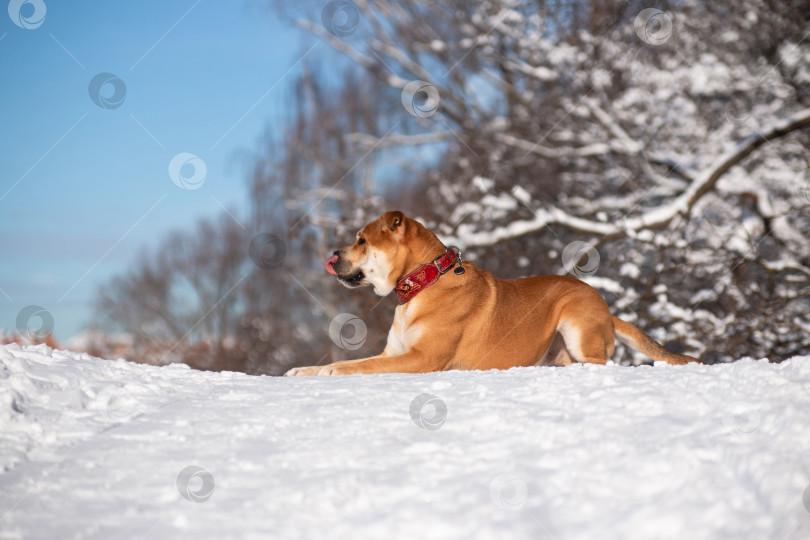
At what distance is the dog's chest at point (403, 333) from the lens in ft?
16.6

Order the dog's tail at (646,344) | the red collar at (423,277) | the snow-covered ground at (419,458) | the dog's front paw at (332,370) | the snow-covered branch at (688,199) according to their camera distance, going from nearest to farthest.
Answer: the snow-covered ground at (419,458)
the dog's front paw at (332,370)
the red collar at (423,277)
the dog's tail at (646,344)
the snow-covered branch at (688,199)

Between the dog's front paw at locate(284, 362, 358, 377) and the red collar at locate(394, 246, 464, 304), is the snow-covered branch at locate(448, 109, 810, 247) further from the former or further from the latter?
the dog's front paw at locate(284, 362, 358, 377)

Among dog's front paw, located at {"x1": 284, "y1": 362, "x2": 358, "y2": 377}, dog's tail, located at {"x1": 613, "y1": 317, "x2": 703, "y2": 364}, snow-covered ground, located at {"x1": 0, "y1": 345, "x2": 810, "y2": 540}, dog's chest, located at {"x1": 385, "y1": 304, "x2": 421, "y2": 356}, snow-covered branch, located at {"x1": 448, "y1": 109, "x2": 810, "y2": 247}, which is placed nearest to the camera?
snow-covered ground, located at {"x1": 0, "y1": 345, "x2": 810, "y2": 540}

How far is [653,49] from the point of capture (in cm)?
1120

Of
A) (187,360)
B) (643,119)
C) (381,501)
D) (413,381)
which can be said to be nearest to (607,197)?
(643,119)

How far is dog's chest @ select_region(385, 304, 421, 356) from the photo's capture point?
16.6 feet

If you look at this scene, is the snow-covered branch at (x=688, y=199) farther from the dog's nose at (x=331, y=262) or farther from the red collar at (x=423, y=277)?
the dog's nose at (x=331, y=262)

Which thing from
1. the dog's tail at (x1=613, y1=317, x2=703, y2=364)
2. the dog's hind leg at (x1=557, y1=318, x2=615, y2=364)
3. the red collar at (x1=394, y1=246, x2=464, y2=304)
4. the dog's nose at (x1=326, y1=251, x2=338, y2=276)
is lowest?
the dog's tail at (x1=613, y1=317, x2=703, y2=364)

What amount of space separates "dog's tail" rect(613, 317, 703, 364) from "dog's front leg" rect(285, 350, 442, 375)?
1.69 meters

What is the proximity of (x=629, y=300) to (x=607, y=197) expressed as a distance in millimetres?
2878

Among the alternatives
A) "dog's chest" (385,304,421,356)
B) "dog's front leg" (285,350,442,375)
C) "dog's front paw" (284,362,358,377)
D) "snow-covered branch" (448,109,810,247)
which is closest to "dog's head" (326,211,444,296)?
"dog's chest" (385,304,421,356)

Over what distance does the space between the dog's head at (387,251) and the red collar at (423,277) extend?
8cm

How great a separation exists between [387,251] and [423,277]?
0.34 metres

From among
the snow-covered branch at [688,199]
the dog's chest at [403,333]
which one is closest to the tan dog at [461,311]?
the dog's chest at [403,333]
